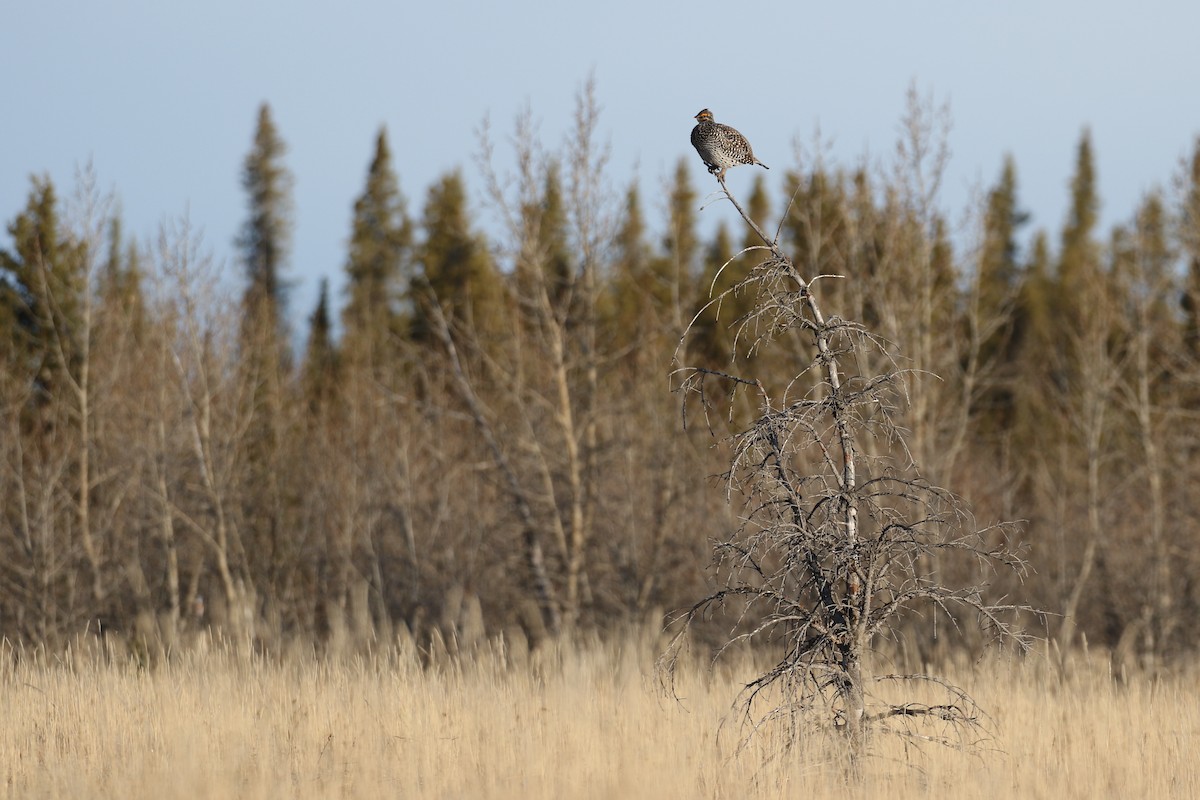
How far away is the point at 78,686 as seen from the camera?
892cm

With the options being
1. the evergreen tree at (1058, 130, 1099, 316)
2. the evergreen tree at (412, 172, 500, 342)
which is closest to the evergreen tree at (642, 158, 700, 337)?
the evergreen tree at (412, 172, 500, 342)

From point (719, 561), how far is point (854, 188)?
44.6 ft

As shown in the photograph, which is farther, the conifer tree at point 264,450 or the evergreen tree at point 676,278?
the conifer tree at point 264,450

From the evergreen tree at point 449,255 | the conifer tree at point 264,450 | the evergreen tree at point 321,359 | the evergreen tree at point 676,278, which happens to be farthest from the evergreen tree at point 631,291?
the conifer tree at point 264,450

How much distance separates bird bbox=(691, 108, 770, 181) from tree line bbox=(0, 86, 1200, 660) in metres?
8.71

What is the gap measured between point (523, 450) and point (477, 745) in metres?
11.8

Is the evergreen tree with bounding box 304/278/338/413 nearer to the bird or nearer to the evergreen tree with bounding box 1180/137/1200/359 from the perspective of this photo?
the evergreen tree with bounding box 1180/137/1200/359

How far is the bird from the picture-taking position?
7.35m

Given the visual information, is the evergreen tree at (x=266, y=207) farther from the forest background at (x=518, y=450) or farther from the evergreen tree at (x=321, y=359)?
the forest background at (x=518, y=450)

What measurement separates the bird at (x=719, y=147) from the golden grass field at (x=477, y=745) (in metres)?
3.08

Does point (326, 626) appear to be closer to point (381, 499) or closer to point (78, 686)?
point (381, 499)

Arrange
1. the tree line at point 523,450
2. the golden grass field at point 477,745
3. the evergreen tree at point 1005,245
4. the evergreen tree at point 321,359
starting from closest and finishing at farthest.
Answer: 1. the golden grass field at point 477,745
2. the tree line at point 523,450
3. the evergreen tree at point 321,359
4. the evergreen tree at point 1005,245

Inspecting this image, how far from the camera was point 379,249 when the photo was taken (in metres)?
44.4

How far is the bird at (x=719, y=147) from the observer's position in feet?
24.1
